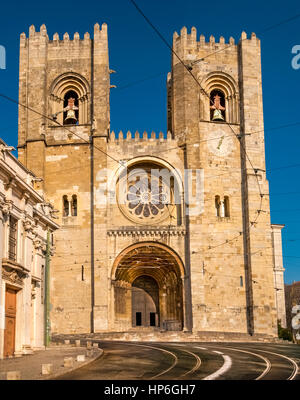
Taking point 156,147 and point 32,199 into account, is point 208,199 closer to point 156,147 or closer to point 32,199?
point 156,147

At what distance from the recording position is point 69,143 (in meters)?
39.7

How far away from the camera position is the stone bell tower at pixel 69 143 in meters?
37.4

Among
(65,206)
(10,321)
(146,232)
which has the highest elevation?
(65,206)

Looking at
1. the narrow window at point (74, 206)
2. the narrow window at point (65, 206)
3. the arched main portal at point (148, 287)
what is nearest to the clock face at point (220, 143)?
the arched main portal at point (148, 287)

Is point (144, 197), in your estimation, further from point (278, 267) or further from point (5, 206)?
point (5, 206)

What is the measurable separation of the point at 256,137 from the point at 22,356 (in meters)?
23.6

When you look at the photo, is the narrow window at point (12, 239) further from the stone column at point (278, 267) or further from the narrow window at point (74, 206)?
the stone column at point (278, 267)

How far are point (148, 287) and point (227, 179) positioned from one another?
31.6 feet

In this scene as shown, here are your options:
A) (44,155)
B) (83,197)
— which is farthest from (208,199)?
(44,155)

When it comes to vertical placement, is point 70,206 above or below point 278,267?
above

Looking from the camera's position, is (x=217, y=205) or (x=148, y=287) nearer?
(x=217, y=205)

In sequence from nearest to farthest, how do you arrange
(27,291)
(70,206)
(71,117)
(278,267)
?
(27,291)
(70,206)
(71,117)
(278,267)

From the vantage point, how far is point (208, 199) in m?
38.5

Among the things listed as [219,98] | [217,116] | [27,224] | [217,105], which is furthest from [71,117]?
[27,224]
